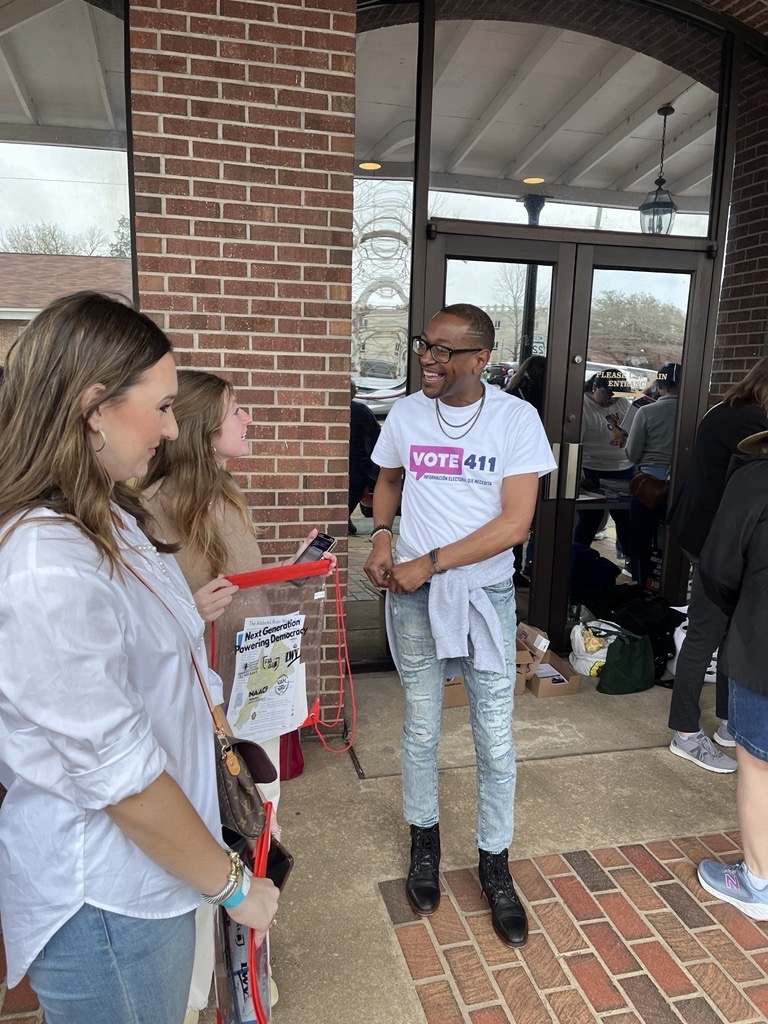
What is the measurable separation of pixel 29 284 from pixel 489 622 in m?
2.86

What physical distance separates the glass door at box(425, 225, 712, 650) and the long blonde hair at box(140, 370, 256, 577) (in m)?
2.38

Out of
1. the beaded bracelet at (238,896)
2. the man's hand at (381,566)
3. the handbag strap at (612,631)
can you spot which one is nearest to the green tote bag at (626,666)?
the handbag strap at (612,631)

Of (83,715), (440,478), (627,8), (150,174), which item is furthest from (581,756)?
(627,8)

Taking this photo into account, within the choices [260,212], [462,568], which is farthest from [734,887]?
[260,212]

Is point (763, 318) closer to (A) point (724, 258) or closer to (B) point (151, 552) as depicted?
(A) point (724, 258)

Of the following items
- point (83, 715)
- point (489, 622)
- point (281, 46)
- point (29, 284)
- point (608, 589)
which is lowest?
point (608, 589)

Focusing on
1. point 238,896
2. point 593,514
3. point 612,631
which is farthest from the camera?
point 593,514

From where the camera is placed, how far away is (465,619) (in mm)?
2443

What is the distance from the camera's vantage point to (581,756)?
3619mm

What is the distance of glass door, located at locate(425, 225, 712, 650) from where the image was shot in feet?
14.5

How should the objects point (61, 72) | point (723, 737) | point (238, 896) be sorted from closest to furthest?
point (238, 896) < point (61, 72) < point (723, 737)

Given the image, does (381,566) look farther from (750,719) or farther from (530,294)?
(530,294)

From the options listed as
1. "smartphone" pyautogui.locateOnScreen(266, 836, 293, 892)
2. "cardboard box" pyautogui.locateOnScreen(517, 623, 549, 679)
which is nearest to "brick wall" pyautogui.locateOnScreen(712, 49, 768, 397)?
"cardboard box" pyautogui.locateOnScreen(517, 623, 549, 679)

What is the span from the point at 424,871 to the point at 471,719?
58 centimetres
